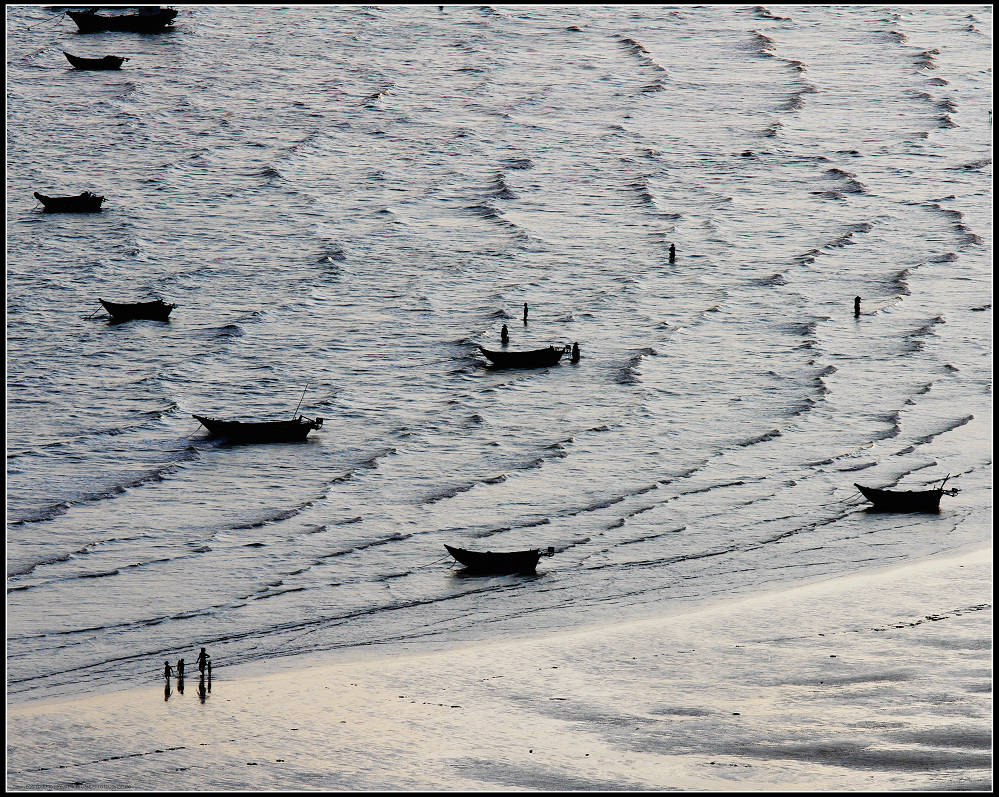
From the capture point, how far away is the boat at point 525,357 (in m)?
48.4

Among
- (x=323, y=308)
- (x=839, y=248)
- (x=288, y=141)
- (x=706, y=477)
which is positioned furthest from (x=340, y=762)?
(x=288, y=141)

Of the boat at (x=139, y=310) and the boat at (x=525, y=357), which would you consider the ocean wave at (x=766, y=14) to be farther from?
the boat at (x=139, y=310)

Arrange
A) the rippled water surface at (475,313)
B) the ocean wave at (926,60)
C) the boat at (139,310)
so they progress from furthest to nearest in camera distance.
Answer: the ocean wave at (926,60) < the boat at (139,310) < the rippled water surface at (475,313)

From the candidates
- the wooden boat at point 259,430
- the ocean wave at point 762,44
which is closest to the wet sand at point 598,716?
the wooden boat at point 259,430

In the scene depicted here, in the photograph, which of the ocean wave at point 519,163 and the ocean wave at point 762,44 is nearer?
the ocean wave at point 519,163

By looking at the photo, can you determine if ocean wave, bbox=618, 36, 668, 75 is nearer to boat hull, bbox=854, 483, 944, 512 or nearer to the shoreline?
boat hull, bbox=854, 483, 944, 512

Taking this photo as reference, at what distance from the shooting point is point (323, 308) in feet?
177

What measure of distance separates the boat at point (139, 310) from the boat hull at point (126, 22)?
4262 cm

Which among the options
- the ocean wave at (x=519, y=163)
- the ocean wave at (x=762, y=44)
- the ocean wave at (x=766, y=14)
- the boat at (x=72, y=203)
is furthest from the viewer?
the ocean wave at (x=766, y=14)

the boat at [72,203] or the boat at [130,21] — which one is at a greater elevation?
the boat at [130,21]

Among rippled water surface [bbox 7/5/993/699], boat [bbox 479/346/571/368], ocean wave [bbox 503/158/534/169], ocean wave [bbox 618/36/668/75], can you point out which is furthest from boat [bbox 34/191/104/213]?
ocean wave [bbox 618/36/668/75]

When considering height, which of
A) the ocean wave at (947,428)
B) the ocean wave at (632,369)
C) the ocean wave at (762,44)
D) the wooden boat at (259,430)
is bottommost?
the ocean wave at (632,369)

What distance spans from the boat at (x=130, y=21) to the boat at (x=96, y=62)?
6.82 metres

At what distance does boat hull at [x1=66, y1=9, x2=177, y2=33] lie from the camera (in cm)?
9006
